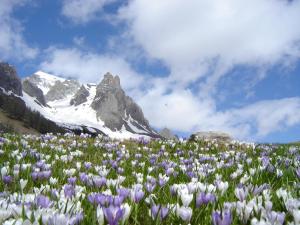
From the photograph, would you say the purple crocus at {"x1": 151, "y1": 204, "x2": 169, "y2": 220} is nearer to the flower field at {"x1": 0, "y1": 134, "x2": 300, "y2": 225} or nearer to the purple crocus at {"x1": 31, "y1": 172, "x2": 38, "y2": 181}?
the flower field at {"x1": 0, "y1": 134, "x2": 300, "y2": 225}

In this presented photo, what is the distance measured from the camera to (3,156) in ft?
29.2

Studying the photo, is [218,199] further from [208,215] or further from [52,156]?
[52,156]

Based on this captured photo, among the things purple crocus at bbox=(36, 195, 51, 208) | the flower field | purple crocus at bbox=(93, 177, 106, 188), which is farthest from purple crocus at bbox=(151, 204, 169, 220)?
purple crocus at bbox=(93, 177, 106, 188)

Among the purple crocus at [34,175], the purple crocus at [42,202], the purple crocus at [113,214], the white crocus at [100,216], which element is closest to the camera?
the purple crocus at [113,214]

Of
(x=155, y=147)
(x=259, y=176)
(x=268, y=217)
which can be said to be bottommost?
(x=268, y=217)

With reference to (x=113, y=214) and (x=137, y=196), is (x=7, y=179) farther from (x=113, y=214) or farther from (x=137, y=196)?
(x=113, y=214)

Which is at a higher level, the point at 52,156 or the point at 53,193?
the point at 52,156

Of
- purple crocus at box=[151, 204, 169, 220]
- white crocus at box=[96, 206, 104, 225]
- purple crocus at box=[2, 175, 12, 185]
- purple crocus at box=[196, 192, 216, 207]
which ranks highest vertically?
purple crocus at box=[196, 192, 216, 207]

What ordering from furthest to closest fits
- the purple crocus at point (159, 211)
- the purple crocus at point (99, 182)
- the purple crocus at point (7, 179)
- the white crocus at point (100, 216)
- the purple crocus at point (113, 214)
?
1. the purple crocus at point (7, 179)
2. the purple crocus at point (99, 182)
3. the purple crocus at point (159, 211)
4. the white crocus at point (100, 216)
5. the purple crocus at point (113, 214)

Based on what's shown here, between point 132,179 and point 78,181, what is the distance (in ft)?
2.64

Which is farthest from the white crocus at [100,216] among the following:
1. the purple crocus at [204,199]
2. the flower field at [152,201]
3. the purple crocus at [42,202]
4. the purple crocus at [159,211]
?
the purple crocus at [204,199]

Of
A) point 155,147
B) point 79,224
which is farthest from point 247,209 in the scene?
point 155,147

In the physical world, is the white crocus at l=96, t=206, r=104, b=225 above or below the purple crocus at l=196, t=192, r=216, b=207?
below

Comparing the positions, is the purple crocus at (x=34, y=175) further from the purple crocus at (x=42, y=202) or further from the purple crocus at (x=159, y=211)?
the purple crocus at (x=159, y=211)
